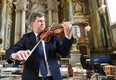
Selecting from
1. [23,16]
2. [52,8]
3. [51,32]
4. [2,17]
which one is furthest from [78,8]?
[51,32]

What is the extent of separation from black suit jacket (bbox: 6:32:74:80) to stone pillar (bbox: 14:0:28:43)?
15.4 meters

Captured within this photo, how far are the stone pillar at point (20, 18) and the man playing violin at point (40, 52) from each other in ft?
50.7

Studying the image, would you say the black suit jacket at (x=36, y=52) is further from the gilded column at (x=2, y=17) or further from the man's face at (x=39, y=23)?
the gilded column at (x=2, y=17)

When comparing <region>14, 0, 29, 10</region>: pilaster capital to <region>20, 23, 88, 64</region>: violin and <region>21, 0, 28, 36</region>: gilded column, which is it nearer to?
<region>21, 0, 28, 36</region>: gilded column

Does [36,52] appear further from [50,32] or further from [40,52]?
[50,32]

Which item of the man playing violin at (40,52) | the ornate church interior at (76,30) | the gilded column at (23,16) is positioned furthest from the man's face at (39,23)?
the gilded column at (23,16)

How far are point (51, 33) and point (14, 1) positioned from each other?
18291 millimetres

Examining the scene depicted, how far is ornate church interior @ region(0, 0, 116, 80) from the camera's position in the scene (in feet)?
25.1

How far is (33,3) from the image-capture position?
19250 mm

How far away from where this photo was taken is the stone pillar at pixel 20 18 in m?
16.8

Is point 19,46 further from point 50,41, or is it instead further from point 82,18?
point 82,18

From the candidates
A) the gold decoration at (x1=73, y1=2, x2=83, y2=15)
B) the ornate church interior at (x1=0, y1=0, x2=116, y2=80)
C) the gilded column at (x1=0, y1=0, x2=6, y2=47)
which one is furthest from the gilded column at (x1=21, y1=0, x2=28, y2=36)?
the gold decoration at (x1=73, y1=2, x2=83, y2=15)

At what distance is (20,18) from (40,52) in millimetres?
16734

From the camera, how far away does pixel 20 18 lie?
17516 millimetres
